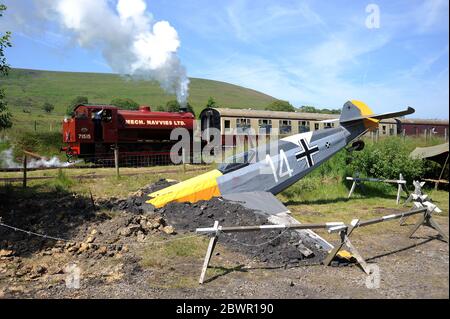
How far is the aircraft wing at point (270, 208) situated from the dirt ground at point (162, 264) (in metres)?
0.83

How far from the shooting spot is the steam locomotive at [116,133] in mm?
20094

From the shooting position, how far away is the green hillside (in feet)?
220

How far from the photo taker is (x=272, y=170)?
10.2 meters

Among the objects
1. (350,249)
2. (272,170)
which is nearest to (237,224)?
(350,249)

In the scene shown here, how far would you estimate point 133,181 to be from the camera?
14.2 m

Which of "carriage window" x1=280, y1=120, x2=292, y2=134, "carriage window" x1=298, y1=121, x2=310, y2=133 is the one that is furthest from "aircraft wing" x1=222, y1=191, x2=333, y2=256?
"carriage window" x1=298, y1=121, x2=310, y2=133

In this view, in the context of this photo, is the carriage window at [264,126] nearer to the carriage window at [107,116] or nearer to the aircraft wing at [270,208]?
the carriage window at [107,116]


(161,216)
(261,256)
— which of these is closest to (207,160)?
(161,216)

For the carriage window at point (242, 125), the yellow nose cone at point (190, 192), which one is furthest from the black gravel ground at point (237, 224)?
the carriage window at point (242, 125)

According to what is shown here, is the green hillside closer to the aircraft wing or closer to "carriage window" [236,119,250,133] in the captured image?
"carriage window" [236,119,250,133]

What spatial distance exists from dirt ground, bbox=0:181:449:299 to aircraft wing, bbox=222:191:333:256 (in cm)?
83

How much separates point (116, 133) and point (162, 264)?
15.8 metres
